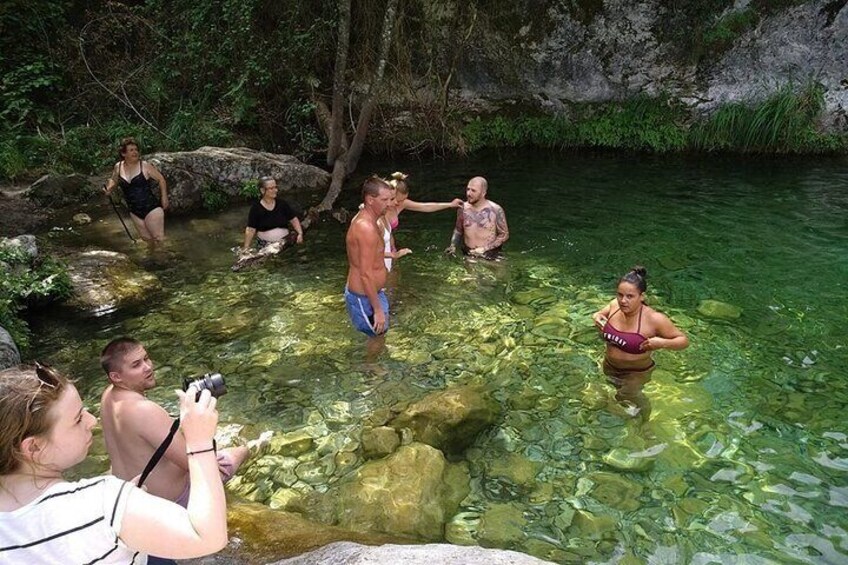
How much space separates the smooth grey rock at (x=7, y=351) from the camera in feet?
18.3

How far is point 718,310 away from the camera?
23.4 feet

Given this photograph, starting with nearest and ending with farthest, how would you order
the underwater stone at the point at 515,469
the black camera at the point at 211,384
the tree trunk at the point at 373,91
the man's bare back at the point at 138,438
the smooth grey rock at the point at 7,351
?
the black camera at the point at 211,384 < the man's bare back at the point at 138,438 < the underwater stone at the point at 515,469 < the smooth grey rock at the point at 7,351 < the tree trunk at the point at 373,91

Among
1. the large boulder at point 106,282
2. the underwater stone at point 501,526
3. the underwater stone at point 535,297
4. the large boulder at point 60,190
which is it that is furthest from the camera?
the large boulder at point 60,190

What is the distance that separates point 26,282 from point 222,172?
17.4 feet

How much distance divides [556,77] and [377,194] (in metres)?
12.1

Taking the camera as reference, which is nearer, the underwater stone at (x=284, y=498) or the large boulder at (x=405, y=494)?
the large boulder at (x=405, y=494)

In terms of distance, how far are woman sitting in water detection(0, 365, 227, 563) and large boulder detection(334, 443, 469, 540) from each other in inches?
95.6

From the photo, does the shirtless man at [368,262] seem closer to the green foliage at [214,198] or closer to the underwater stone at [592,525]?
the underwater stone at [592,525]

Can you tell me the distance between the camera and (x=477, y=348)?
6.68 metres

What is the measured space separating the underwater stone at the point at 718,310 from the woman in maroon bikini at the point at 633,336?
5.89 ft

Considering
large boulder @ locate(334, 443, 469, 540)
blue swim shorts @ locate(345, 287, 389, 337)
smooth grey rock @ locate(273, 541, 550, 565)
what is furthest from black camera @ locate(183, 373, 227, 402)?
blue swim shorts @ locate(345, 287, 389, 337)

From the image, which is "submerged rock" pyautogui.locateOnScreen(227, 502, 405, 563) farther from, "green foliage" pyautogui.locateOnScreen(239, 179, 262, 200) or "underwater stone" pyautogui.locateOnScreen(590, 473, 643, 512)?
"green foliage" pyautogui.locateOnScreen(239, 179, 262, 200)

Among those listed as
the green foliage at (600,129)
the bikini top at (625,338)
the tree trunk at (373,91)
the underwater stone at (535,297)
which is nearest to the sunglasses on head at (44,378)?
the bikini top at (625,338)

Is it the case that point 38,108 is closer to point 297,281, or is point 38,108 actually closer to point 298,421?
point 297,281
